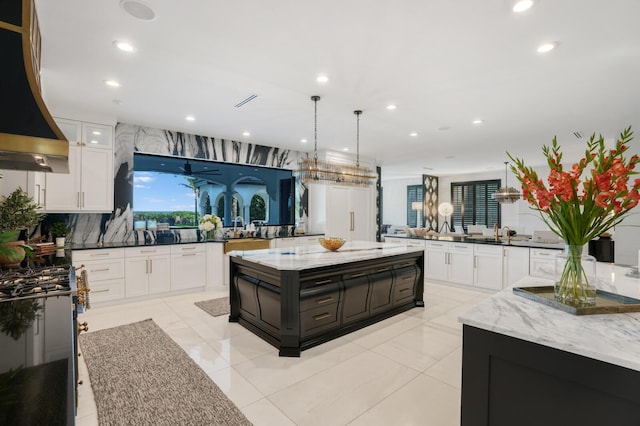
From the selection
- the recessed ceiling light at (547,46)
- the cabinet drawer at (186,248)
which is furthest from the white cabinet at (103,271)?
the recessed ceiling light at (547,46)

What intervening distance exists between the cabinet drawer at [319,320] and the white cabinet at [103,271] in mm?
3054

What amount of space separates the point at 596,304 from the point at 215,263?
16.2 feet

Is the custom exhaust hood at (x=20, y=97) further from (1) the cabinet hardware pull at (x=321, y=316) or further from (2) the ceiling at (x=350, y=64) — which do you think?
(1) the cabinet hardware pull at (x=321, y=316)

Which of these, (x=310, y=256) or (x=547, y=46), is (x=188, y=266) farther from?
(x=547, y=46)

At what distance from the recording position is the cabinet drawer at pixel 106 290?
428cm

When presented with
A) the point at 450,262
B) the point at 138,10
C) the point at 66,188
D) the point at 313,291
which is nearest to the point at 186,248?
the point at 66,188

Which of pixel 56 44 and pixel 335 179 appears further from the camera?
pixel 335 179

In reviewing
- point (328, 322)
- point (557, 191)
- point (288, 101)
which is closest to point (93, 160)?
point (288, 101)

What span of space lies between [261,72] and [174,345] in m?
2.87

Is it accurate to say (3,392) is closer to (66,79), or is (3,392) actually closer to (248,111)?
(66,79)

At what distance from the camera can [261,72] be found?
10.3 ft

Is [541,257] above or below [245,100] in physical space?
below

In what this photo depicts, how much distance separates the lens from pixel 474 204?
38.4ft

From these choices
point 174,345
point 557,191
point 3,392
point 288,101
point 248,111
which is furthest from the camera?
point 248,111
